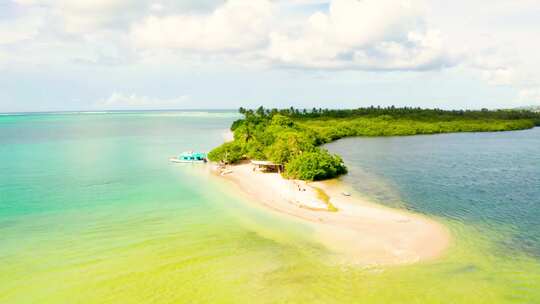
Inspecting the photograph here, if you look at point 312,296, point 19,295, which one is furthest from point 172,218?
point 312,296

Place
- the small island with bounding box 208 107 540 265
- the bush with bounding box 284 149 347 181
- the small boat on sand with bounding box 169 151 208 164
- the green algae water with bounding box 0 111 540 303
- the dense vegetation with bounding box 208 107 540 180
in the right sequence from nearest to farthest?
the green algae water with bounding box 0 111 540 303 < the small island with bounding box 208 107 540 265 < the bush with bounding box 284 149 347 181 < the dense vegetation with bounding box 208 107 540 180 < the small boat on sand with bounding box 169 151 208 164

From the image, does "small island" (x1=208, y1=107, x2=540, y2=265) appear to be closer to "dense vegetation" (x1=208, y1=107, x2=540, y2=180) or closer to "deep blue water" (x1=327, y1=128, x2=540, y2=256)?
"dense vegetation" (x1=208, y1=107, x2=540, y2=180)

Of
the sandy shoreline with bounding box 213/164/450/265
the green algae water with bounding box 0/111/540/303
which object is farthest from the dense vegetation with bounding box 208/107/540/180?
the green algae water with bounding box 0/111/540/303

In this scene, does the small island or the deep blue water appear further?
the deep blue water

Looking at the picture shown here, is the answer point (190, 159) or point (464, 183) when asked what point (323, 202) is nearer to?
point (464, 183)

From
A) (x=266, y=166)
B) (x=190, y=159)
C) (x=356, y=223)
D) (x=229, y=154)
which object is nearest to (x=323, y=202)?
(x=356, y=223)

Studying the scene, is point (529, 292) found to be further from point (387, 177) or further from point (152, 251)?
point (387, 177)
